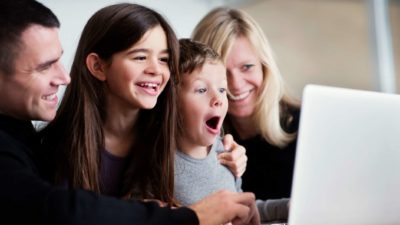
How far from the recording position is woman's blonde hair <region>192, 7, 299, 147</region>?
1420 millimetres

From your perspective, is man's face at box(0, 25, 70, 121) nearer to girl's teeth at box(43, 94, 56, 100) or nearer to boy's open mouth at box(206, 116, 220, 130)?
girl's teeth at box(43, 94, 56, 100)

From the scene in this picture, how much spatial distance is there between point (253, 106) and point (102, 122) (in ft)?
1.53

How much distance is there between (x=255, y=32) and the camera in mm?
1471

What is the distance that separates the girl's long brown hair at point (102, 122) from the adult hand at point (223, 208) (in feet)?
0.80

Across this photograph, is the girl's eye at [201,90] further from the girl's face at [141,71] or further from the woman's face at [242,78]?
the woman's face at [242,78]

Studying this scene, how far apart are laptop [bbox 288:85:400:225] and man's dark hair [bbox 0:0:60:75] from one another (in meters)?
0.51

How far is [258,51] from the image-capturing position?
1460 millimetres

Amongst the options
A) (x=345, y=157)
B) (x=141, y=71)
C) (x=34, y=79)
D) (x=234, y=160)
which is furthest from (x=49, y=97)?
(x=345, y=157)

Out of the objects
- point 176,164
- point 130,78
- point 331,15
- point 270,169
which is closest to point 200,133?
point 176,164

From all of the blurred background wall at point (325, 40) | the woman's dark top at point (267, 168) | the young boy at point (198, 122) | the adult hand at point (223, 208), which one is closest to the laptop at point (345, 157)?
the adult hand at point (223, 208)

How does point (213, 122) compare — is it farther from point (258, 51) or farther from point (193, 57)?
point (258, 51)

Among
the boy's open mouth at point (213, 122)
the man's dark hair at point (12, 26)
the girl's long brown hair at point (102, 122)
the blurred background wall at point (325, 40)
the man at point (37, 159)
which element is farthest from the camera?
the blurred background wall at point (325, 40)

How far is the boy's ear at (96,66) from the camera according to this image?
43.5 inches

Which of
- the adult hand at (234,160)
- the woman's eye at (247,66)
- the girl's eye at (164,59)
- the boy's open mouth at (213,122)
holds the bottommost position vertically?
the adult hand at (234,160)
